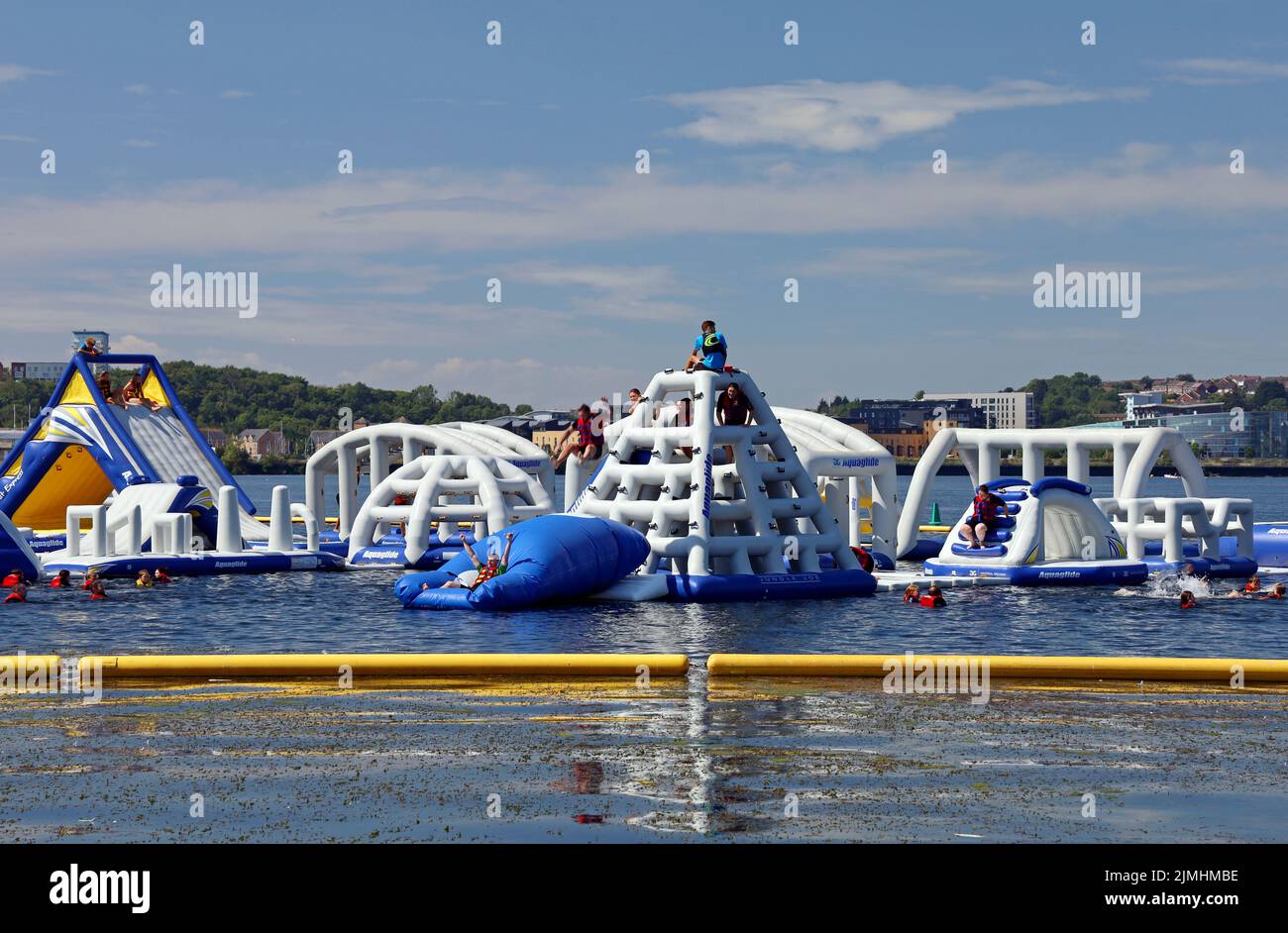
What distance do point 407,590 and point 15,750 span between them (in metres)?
18.6

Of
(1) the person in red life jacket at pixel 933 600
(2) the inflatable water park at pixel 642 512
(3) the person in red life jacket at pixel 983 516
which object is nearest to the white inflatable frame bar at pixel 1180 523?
(2) the inflatable water park at pixel 642 512

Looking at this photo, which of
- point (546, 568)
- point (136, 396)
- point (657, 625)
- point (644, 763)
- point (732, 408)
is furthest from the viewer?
point (136, 396)

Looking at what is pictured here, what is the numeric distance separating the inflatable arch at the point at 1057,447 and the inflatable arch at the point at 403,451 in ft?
39.2

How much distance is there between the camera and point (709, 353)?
3738 centimetres

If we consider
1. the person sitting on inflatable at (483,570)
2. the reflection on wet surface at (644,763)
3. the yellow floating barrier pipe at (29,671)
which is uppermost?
the person sitting on inflatable at (483,570)

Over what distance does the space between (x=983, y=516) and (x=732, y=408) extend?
848 cm

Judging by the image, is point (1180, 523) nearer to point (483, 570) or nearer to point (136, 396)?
point (483, 570)

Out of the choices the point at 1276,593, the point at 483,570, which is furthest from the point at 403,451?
the point at 1276,593

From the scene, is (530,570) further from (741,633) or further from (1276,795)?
(1276,795)

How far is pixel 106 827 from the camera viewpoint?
13.1 metres

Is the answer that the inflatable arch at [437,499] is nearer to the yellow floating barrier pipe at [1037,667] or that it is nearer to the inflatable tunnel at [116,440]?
the inflatable tunnel at [116,440]

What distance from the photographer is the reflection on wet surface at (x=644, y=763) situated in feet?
43.4

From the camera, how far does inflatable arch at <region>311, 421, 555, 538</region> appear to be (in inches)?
2048
